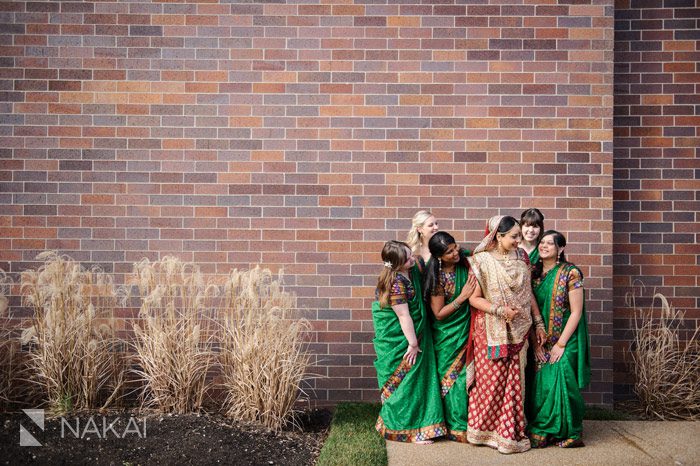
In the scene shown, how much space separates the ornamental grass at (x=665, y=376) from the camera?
5.54 m

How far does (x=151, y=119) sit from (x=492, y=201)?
3.48 metres

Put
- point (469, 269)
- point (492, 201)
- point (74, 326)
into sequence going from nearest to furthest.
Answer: point (469, 269)
point (74, 326)
point (492, 201)

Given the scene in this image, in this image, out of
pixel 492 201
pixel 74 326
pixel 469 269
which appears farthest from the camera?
pixel 492 201

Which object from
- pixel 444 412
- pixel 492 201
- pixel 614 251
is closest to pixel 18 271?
pixel 444 412

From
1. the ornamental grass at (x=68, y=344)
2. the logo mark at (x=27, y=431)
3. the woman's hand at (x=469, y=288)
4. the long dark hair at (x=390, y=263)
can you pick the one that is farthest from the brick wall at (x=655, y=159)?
the logo mark at (x=27, y=431)

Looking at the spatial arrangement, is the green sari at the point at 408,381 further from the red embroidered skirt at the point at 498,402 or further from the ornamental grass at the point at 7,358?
the ornamental grass at the point at 7,358

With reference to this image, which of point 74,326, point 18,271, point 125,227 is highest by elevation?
point 125,227

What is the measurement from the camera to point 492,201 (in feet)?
19.1

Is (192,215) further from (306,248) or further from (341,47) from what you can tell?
(341,47)

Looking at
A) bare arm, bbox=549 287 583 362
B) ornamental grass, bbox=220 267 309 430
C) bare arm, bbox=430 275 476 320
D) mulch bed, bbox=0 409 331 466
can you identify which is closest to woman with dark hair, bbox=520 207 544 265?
bare arm, bbox=549 287 583 362

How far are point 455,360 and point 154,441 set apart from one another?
7.75 feet

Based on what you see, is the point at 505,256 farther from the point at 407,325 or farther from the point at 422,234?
the point at 407,325

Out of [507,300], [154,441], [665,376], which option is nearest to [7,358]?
[154,441]

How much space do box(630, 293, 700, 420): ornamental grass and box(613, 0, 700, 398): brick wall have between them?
280mm
